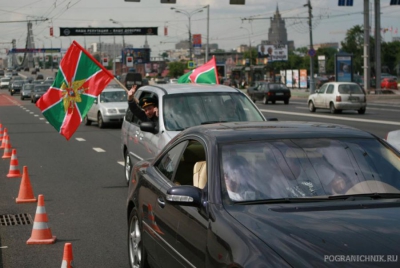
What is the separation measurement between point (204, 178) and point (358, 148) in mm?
1123

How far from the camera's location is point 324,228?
431 cm

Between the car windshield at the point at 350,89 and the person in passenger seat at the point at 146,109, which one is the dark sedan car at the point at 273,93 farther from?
the person in passenger seat at the point at 146,109

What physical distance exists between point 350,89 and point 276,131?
1278 inches

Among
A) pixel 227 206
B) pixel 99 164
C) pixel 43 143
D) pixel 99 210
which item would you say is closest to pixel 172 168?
pixel 227 206

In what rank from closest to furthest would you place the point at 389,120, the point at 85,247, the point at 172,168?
the point at 172,168 < the point at 85,247 < the point at 389,120

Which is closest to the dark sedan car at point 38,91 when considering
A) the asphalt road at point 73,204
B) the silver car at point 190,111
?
the asphalt road at point 73,204

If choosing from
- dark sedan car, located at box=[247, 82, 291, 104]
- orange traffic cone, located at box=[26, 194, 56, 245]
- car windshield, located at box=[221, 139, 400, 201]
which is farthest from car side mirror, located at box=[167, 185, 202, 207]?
dark sedan car, located at box=[247, 82, 291, 104]

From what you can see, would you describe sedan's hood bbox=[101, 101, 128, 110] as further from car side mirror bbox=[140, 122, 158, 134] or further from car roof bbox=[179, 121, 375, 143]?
car roof bbox=[179, 121, 375, 143]

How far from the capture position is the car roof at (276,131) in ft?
18.2

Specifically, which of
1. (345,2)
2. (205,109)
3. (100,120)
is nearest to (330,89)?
(345,2)

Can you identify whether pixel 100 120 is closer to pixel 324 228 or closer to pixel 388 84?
pixel 324 228

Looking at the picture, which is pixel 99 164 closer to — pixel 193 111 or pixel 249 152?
pixel 193 111

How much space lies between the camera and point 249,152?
5418 mm

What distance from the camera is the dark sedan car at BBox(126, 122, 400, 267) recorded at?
4.16 meters
